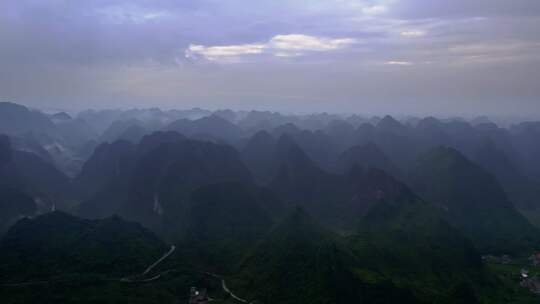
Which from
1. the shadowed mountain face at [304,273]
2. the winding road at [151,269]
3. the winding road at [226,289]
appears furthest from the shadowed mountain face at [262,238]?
the winding road at [226,289]

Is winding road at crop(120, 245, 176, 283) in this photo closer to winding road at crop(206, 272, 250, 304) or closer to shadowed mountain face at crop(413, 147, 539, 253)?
winding road at crop(206, 272, 250, 304)

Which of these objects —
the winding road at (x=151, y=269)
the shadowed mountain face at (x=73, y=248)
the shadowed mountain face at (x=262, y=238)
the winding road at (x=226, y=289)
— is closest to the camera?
the shadowed mountain face at (x=262, y=238)

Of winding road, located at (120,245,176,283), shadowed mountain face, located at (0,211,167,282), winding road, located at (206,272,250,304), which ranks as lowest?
winding road, located at (206,272,250,304)

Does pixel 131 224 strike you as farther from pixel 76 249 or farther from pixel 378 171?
pixel 378 171

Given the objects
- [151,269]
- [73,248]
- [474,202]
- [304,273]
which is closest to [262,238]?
[304,273]

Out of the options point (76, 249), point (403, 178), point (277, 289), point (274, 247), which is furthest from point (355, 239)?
point (403, 178)

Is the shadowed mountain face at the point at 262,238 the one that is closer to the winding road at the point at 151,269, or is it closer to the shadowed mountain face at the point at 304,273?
the shadowed mountain face at the point at 304,273

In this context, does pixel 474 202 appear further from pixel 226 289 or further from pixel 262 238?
pixel 226 289

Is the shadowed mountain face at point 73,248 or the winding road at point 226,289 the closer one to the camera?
the winding road at point 226,289

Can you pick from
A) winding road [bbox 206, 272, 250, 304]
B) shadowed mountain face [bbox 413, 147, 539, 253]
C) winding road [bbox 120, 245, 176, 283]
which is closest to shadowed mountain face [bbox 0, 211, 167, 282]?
winding road [bbox 120, 245, 176, 283]
